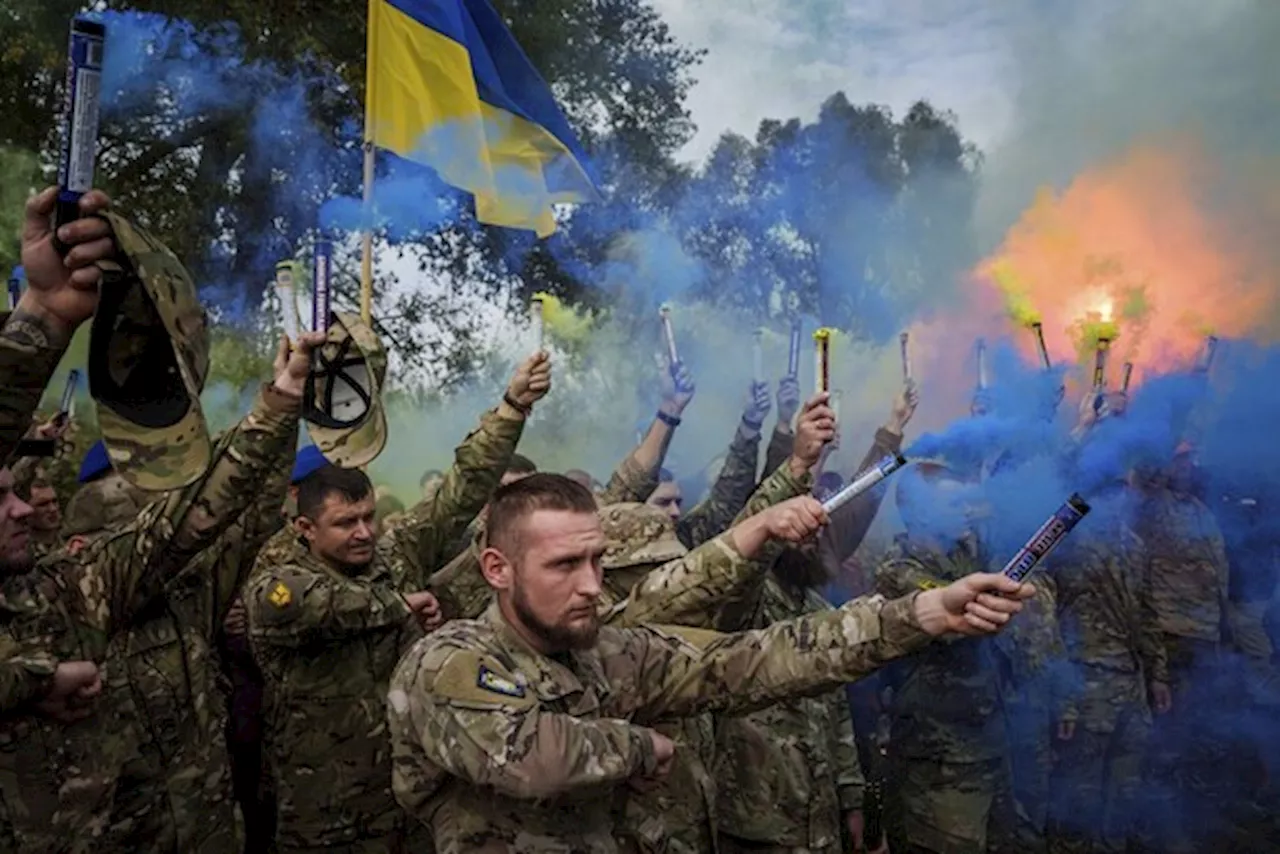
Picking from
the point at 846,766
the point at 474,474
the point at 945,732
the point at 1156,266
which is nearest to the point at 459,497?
the point at 474,474

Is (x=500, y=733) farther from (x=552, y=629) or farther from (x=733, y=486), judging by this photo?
(x=733, y=486)

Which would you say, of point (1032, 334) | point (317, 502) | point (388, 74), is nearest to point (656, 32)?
point (1032, 334)

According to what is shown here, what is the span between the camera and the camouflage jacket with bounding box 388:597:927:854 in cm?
254

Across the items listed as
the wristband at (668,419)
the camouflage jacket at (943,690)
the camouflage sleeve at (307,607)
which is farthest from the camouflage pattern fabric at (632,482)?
the camouflage sleeve at (307,607)

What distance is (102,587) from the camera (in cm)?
342

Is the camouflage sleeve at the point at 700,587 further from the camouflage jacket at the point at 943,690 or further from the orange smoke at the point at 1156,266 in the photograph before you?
the orange smoke at the point at 1156,266

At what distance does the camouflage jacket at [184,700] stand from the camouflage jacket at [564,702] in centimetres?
113

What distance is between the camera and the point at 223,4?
11.0m

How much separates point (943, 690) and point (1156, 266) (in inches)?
167

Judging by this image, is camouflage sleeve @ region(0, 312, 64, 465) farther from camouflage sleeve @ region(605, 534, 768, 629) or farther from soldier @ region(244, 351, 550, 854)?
soldier @ region(244, 351, 550, 854)

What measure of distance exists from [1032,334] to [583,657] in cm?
612

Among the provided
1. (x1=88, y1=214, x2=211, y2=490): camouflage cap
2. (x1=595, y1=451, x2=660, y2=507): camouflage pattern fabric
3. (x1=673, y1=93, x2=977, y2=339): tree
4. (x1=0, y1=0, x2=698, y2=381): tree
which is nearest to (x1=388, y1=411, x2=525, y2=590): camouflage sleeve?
(x1=595, y1=451, x2=660, y2=507): camouflage pattern fabric

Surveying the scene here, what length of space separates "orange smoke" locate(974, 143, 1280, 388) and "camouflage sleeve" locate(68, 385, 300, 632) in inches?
235

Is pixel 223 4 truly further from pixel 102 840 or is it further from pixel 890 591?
pixel 102 840
